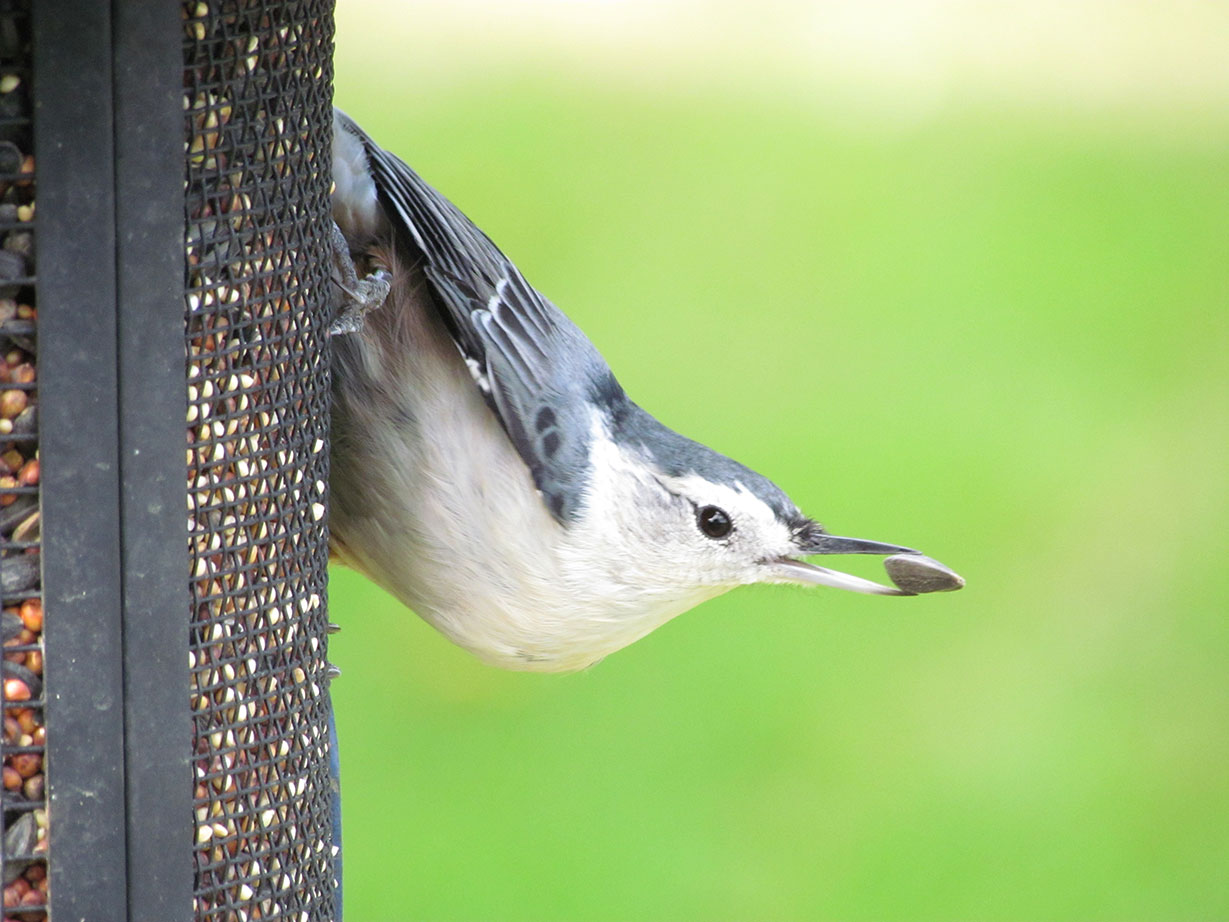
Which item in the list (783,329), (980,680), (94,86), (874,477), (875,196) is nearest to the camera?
(94,86)

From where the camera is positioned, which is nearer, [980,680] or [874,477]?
[980,680]

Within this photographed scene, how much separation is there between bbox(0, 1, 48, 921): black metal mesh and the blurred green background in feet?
12.3

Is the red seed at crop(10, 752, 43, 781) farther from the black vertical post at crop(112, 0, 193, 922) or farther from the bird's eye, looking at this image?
the bird's eye

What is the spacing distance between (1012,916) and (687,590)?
317 cm

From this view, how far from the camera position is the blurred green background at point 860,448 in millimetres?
6531

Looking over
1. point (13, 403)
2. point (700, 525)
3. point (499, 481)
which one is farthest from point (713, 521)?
point (13, 403)

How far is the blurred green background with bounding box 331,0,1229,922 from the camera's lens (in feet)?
21.4

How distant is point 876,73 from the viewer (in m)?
10.3

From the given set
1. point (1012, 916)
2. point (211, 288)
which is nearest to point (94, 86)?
point (211, 288)

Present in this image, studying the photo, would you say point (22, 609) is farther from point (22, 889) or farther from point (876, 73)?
point (876, 73)

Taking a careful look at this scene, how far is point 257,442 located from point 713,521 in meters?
1.18

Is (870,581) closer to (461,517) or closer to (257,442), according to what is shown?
(461,517)

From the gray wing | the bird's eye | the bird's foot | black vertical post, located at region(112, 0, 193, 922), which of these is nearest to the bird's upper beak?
the bird's eye

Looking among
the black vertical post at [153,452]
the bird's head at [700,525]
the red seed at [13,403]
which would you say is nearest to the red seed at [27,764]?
the black vertical post at [153,452]
